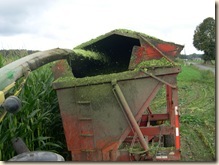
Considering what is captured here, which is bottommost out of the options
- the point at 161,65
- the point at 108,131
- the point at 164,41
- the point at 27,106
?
the point at 108,131

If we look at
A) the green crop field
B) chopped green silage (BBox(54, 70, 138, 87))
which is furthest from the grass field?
chopped green silage (BBox(54, 70, 138, 87))

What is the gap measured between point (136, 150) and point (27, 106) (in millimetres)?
1558

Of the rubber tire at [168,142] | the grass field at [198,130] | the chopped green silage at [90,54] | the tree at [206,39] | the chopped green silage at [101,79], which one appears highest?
the tree at [206,39]

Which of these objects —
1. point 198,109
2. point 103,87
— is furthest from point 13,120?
point 198,109

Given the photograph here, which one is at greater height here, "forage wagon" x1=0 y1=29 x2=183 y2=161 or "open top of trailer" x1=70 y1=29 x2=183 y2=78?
"open top of trailer" x1=70 y1=29 x2=183 y2=78

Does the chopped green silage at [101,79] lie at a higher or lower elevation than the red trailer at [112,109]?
higher

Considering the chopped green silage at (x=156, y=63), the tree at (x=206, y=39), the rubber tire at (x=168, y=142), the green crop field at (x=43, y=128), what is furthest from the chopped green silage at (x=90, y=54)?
the tree at (x=206, y=39)

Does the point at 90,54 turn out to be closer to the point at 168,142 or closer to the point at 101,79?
the point at 101,79

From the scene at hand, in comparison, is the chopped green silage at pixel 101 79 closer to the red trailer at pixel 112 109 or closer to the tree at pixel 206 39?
the red trailer at pixel 112 109

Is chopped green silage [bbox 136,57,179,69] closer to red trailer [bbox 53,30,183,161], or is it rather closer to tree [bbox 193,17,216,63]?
red trailer [bbox 53,30,183,161]

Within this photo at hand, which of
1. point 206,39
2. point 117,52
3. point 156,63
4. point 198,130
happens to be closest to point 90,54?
point 117,52

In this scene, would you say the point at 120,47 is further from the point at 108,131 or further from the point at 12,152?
the point at 12,152

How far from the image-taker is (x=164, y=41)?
15.3 feet

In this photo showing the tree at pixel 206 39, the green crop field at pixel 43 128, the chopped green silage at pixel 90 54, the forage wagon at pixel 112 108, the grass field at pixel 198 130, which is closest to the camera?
the green crop field at pixel 43 128
